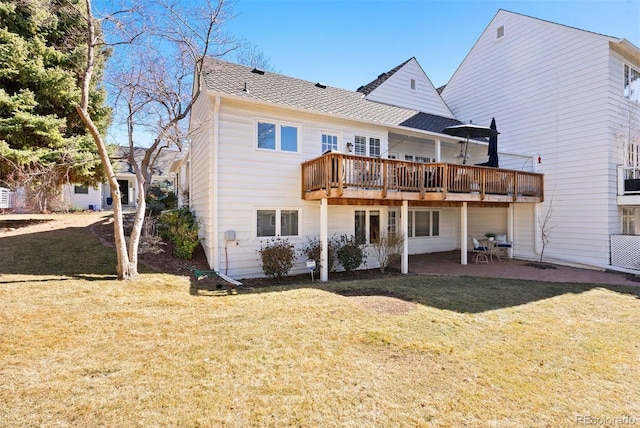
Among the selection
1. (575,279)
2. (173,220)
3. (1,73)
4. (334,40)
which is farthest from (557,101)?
(1,73)

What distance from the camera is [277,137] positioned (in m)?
10.1

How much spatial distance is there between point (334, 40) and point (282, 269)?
1012 cm

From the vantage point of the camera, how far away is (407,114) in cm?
1409

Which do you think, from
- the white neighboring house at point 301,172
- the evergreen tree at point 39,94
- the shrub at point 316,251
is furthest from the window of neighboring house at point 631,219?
the evergreen tree at point 39,94

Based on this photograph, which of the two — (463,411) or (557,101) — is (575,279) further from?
(463,411)

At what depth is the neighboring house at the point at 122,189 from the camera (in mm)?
19062

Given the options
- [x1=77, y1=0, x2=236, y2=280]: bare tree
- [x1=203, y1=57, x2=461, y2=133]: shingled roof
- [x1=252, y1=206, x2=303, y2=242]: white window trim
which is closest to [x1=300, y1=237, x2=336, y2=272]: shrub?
[x1=252, y1=206, x2=303, y2=242]: white window trim

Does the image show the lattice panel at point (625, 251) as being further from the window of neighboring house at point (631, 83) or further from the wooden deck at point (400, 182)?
the window of neighboring house at point (631, 83)

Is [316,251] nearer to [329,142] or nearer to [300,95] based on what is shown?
[329,142]

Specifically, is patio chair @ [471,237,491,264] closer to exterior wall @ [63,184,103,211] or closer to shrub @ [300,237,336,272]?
shrub @ [300,237,336,272]

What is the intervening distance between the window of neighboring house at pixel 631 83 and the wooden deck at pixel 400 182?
5029 millimetres

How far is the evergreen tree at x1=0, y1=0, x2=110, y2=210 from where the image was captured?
10437 millimetres

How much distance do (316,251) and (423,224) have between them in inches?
300

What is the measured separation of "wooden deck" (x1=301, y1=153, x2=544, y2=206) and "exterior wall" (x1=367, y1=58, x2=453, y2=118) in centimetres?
556
